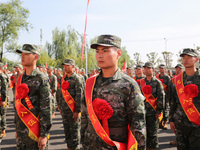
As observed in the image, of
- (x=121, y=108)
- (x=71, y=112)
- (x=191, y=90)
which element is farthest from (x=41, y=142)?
(x=191, y=90)

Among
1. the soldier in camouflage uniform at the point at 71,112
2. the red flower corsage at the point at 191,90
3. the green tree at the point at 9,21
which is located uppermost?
the green tree at the point at 9,21

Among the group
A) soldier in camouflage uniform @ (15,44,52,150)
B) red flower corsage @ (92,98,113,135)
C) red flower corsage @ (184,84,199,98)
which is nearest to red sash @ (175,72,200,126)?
red flower corsage @ (184,84,199,98)

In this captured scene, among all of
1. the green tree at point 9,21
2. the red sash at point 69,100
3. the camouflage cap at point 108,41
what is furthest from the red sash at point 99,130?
the green tree at point 9,21

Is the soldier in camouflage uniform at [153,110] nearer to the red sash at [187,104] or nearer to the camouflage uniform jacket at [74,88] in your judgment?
the red sash at [187,104]

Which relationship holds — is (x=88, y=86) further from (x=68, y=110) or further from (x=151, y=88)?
(x=151, y=88)

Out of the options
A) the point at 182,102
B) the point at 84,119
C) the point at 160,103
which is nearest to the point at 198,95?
the point at 182,102

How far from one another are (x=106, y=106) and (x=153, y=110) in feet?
10.6

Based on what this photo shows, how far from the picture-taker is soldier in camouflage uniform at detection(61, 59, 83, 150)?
187 inches

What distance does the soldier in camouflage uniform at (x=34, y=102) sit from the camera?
2891 mm

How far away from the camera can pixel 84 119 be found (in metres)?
2.38

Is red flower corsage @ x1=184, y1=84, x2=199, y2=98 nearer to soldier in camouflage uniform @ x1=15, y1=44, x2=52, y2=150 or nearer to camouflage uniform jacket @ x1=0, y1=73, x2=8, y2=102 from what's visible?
soldier in camouflage uniform @ x1=15, y1=44, x2=52, y2=150

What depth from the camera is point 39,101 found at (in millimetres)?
3035

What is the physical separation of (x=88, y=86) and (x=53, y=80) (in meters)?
→ 7.36

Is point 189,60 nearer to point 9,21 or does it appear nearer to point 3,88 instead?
point 3,88
